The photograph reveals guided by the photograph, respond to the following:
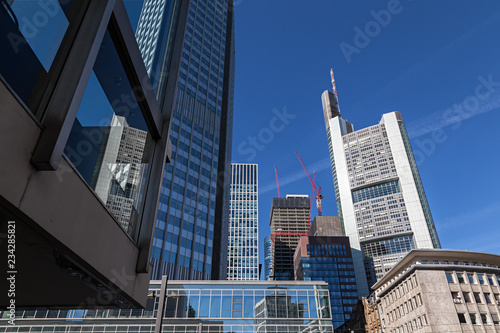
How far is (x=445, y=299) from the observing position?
61.6m

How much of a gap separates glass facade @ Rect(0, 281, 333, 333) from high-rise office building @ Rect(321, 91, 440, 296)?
12200 centimetres

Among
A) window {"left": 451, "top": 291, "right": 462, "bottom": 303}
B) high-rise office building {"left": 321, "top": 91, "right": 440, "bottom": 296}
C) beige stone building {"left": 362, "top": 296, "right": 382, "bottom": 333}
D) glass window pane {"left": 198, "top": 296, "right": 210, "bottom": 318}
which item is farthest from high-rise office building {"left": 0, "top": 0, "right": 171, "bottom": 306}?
high-rise office building {"left": 321, "top": 91, "right": 440, "bottom": 296}

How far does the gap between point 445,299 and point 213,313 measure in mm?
46524

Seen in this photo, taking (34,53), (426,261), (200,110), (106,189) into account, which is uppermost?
(200,110)

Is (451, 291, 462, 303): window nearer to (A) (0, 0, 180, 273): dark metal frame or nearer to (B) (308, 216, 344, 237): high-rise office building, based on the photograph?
(A) (0, 0, 180, 273): dark metal frame

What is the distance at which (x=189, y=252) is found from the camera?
224 feet

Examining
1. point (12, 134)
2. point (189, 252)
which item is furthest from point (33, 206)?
point (189, 252)

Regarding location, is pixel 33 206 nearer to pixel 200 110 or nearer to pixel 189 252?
pixel 189 252

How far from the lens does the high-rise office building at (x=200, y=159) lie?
6694 cm

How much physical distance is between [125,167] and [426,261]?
89.4 m

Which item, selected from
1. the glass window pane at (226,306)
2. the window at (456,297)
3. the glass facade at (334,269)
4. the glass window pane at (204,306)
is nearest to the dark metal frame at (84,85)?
the glass window pane at (226,306)

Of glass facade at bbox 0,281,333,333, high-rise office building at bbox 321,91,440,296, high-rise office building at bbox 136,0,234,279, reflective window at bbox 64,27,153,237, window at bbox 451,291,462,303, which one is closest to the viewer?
reflective window at bbox 64,27,153,237

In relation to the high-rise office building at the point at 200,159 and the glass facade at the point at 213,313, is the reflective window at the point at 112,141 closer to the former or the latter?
the glass facade at the point at 213,313

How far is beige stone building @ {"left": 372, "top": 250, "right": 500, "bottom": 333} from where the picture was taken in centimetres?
5984
